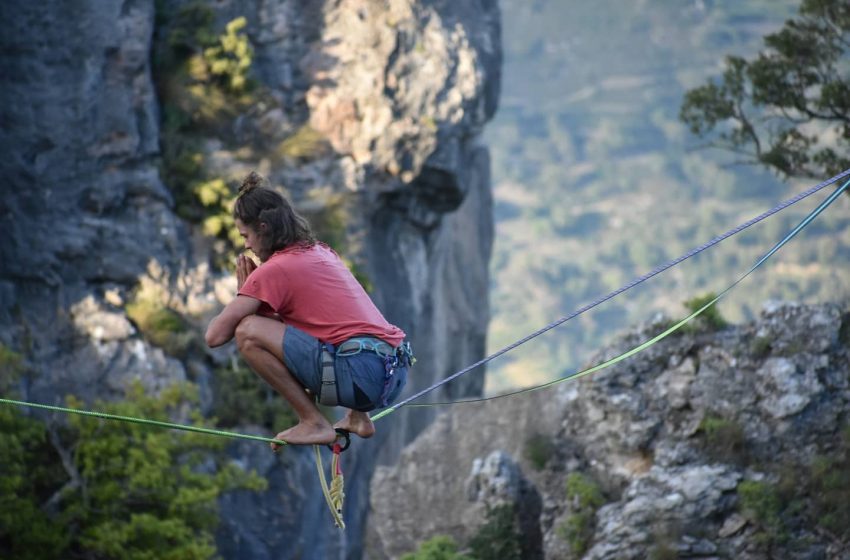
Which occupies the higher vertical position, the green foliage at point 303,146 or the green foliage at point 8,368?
the green foliage at point 303,146

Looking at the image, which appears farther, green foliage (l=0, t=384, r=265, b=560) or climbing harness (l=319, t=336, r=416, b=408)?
green foliage (l=0, t=384, r=265, b=560)

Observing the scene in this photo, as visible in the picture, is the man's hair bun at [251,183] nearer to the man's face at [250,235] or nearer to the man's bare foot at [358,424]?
the man's face at [250,235]

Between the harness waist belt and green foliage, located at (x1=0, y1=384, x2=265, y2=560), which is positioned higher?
the harness waist belt

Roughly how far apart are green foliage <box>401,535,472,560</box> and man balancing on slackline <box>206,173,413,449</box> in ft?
20.3

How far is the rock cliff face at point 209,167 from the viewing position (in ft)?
60.3

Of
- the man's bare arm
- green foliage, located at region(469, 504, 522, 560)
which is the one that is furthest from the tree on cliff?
the man's bare arm

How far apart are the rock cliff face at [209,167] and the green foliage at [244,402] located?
31cm

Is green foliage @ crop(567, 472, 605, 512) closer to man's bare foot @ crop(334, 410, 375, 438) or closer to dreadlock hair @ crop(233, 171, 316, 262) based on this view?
man's bare foot @ crop(334, 410, 375, 438)

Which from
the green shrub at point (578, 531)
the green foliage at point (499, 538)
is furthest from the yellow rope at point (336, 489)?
the green foliage at point (499, 538)

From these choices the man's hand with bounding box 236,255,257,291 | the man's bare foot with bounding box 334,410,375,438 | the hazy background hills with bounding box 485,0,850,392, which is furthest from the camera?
the hazy background hills with bounding box 485,0,850,392

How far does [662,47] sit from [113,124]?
15236cm

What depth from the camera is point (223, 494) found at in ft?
59.1

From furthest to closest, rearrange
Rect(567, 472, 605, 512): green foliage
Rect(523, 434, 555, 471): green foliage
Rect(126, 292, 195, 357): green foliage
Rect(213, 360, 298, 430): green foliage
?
Rect(213, 360, 298, 430): green foliage, Rect(126, 292, 195, 357): green foliage, Rect(523, 434, 555, 471): green foliage, Rect(567, 472, 605, 512): green foliage

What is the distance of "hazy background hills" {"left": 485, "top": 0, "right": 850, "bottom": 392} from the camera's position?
415 feet
